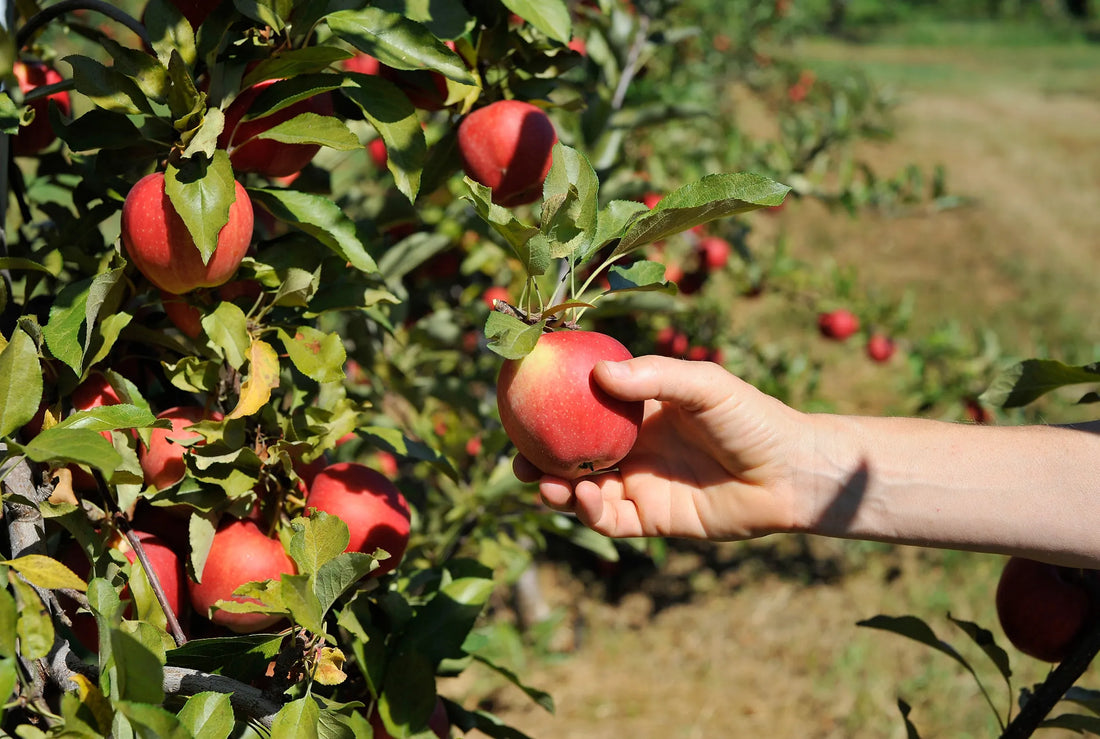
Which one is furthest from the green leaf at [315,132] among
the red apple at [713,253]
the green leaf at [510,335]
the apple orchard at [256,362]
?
the red apple at [713,253]

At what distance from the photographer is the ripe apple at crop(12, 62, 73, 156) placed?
1.15 metres

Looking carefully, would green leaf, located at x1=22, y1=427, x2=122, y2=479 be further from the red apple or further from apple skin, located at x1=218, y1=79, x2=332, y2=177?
the red apple

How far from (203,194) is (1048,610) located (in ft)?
3.65

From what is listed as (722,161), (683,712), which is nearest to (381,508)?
Result: (683,712)

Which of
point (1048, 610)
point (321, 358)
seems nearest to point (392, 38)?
point (321, 358)

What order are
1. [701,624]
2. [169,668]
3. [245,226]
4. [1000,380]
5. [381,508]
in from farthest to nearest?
[701,624]
[1000,380]
[381,508]
[245,226]
[169,668]

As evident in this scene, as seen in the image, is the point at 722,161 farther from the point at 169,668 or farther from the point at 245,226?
the point at 169,668

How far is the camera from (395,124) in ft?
2.93

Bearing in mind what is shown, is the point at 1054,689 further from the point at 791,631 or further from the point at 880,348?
the point at 880,348

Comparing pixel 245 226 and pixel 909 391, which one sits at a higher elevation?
pixel 245 226

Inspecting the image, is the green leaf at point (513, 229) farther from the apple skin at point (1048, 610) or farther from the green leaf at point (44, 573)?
the apple skin at point (1048, 610)

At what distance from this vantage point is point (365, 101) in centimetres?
90

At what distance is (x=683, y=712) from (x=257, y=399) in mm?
2130

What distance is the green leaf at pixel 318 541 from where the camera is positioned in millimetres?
756
